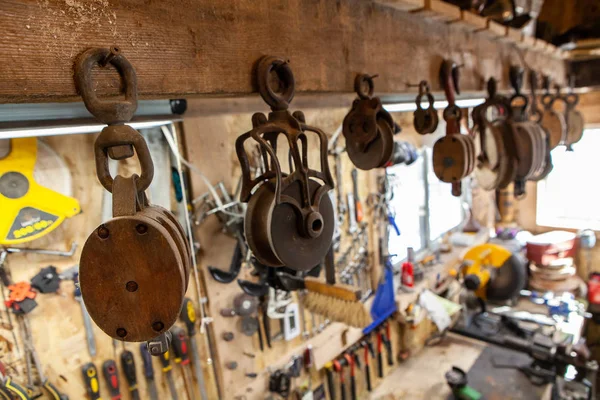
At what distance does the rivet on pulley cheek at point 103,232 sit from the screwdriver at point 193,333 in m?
1.09

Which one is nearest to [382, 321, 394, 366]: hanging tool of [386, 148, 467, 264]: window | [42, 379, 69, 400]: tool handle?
[386, 148, 467, 264]: window

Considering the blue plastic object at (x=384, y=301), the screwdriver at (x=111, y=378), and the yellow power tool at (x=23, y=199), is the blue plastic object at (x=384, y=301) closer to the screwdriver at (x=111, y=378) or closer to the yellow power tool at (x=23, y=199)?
the screwdriver at (x=111, y=378)

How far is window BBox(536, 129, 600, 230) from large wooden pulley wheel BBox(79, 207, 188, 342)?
4825 mm

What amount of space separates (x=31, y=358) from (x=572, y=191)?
510 centimetres

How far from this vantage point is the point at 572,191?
4.35 metres

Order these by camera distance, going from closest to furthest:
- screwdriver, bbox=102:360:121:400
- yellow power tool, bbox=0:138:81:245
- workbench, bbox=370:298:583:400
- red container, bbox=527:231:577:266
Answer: yellow power tool, bbox=0:138:81:245
screwdriver, bbox=102:360:121:400
workbench, bbox=370:298:583:400
red container, bbox=527:231:577:266

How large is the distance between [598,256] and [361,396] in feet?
10.5

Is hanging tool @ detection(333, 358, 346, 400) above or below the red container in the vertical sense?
below

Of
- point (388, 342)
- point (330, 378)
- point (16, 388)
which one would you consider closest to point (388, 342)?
point (388, 342)

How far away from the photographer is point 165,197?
4.53 feet

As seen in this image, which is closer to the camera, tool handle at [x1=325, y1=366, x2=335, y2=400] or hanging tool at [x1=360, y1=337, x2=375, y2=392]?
tool handle at [x1=325, y1=366, x2=335, y2=400]

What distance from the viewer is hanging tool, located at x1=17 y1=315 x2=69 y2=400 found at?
1.12 m

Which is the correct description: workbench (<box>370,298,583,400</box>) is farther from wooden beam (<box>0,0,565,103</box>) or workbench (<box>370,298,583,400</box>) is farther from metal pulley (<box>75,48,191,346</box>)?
metal pulley (<box>75,48,191,346</box>)

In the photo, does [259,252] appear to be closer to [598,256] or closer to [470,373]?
[470,373]
